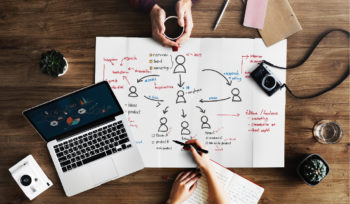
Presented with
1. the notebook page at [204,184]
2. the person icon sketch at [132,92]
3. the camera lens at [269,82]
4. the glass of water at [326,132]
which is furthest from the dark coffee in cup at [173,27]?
the glass of water at [326,132]

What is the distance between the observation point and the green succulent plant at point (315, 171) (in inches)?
41.1

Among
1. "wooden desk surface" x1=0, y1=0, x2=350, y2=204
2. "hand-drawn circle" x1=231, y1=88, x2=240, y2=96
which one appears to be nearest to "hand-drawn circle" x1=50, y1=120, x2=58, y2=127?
"wooden desk surface" x1=0, y1=0, x2=350, y2=204

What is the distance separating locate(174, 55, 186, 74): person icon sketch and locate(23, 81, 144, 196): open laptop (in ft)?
0.86

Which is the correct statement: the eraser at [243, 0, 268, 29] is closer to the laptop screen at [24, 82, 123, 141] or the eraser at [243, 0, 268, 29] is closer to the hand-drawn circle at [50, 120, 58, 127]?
the laptop screen at [24, 82, 123, 141]

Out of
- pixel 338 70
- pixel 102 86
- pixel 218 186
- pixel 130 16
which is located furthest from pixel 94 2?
pixel 338 70

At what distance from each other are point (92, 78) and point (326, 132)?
92cm

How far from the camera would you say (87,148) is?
1.10 meters

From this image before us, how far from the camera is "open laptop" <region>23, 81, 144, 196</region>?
1096mm

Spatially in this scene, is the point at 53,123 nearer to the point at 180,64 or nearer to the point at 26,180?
the point at 26,180

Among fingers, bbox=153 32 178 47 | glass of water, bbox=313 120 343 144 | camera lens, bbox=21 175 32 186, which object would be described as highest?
fingers, bbox=153 32 178 47

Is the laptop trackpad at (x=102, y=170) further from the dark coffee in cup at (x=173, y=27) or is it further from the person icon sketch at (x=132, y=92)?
the dark coffee in cup at (x=173, y=27)

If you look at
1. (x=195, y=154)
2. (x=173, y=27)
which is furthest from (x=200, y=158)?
(x=173, y=27)

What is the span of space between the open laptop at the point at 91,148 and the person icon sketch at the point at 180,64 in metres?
0.26

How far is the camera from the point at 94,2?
113 cm
